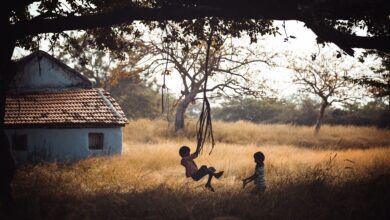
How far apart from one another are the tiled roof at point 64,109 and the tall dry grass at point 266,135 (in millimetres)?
6915

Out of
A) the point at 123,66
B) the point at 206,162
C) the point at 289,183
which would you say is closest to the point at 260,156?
the point at 289,183

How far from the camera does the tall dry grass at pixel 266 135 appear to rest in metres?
26.2

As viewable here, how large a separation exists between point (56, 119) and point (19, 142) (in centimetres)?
248

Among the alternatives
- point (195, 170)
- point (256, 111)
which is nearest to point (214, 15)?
point (195, 170)

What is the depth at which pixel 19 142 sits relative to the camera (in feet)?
59.2

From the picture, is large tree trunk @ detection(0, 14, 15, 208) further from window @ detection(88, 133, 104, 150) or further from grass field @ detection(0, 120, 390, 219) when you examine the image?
window @ detection(88, 133, 104, 150)

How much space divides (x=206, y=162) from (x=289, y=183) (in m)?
5.68

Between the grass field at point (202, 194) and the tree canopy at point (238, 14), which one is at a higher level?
the tree canopy at point (238, 14)

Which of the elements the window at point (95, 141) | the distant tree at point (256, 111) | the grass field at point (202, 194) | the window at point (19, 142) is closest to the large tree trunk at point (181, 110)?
the window at point (95, 141)

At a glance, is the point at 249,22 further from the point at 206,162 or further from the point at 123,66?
the point at 123,66

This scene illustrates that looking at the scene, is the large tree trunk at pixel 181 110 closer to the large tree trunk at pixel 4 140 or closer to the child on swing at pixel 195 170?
the child on swing at pixel 195 170

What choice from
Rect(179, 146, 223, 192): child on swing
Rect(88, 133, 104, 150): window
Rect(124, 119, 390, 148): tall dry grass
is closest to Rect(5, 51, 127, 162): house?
Rect(88, 133, 104, 150): window

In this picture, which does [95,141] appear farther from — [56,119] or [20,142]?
[20,142]

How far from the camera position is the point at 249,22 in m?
10.1
